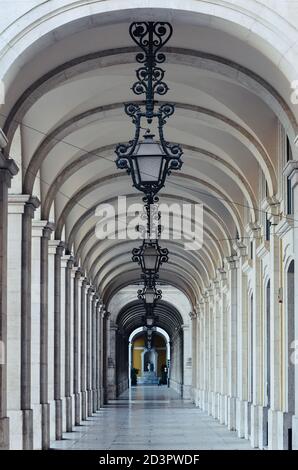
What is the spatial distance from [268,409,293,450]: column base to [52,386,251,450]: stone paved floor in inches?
130

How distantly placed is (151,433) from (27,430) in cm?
883

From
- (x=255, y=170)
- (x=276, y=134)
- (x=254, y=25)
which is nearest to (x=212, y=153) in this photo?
(x=255, y=170)

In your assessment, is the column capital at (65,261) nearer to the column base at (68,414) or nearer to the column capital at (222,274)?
the column base at (68,414)

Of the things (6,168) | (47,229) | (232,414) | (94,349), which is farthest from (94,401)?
(6,168)

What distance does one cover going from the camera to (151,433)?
30.2 m

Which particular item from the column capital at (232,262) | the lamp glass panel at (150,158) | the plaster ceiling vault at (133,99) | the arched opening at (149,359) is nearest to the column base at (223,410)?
the column capital at (232,262)

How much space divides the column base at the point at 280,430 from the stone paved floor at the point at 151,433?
3.29 meters

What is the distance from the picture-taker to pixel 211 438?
28641mm

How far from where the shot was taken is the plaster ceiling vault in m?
15.9

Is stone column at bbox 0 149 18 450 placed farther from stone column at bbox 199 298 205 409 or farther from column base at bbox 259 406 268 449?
stone column at bbox 199 298 205 409

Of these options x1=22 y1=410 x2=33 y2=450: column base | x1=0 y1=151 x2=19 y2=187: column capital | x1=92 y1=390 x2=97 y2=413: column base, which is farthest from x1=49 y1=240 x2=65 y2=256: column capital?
x1=92 y1=390 x2=97 y2=413: column base

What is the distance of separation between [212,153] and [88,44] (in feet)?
29.5

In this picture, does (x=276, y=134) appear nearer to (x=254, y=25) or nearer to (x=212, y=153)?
(x=212, y=153)

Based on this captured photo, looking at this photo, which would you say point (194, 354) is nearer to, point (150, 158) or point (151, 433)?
point (151, 433)
